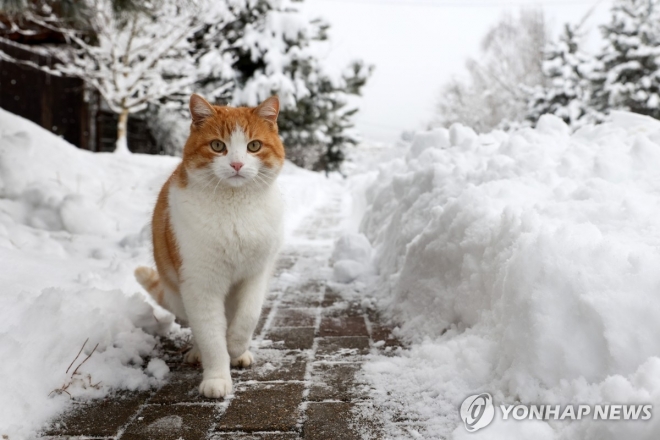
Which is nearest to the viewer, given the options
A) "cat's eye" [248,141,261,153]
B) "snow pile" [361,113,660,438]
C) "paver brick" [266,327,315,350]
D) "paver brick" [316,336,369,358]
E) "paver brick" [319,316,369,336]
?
"snow pile" [361,113,660,438]

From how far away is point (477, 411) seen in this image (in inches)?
71.7

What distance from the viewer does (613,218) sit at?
2191mm

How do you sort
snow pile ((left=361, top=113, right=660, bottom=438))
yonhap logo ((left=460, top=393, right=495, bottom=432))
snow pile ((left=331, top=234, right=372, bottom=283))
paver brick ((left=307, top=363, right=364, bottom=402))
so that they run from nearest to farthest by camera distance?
snow pile ((left=361, top=113, right=660, bottom=438)) → yonhap logo ((left=460, top=393, right=495, bottom=432)) → paver brick ((left=307, top=363, right=364, bottom=402)) → snow pile ((left=331, top=234, right=372, bottom=283))

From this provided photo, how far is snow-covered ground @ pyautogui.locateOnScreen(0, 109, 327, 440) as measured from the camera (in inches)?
78.8

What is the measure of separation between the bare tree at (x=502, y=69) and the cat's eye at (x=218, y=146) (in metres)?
25.0

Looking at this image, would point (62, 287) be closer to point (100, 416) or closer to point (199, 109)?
point (100, 416)

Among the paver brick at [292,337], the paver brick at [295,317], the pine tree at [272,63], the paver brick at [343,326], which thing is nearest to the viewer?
the paver brick at [292,337]

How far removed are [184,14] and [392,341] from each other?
10.5 meters

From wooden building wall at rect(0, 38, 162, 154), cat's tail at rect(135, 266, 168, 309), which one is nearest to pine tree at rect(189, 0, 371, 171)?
wooden building wall at rect(0, 38, 162, 154)

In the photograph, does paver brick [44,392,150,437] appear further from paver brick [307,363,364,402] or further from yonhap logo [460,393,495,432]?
yonhap logo [460,393,495,432]

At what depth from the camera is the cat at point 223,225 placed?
223 cm

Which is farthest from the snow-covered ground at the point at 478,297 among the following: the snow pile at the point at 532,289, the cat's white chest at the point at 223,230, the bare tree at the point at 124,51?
the bare tree at the point at 124,51

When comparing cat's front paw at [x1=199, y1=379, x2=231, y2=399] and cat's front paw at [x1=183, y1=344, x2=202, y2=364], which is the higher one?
cat's front paw at [x1=199, y1=379, x2=231, y2=399]

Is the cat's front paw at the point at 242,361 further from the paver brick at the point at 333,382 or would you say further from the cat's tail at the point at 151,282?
the cat's tail at the point at 151,282
